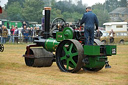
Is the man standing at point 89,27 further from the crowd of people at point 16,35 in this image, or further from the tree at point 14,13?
the tree at point 14,13

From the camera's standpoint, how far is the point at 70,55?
379 inches

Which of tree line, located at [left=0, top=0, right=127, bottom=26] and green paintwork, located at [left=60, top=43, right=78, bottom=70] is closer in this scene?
green paintwork, located at [left=60, top=43, right=78, bottom=70]

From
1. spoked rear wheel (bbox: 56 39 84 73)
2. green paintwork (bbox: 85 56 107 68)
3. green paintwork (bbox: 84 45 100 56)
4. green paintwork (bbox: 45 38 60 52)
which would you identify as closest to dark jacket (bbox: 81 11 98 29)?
spoked rear wheel (bbox: 56 39 84 73)

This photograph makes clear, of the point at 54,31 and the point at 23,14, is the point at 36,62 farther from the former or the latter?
the point at 23,14

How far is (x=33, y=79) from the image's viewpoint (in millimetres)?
8078

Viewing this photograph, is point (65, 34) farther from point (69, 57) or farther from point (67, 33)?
point (69, 57)

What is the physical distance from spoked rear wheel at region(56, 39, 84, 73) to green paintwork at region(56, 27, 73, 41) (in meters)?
0.30

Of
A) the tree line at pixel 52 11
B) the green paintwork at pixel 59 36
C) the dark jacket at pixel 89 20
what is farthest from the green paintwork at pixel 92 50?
the tree line at pixel 52 11

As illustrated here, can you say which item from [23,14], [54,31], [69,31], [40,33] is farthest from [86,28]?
[23,14]

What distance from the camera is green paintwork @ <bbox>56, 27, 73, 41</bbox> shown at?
9.99 m

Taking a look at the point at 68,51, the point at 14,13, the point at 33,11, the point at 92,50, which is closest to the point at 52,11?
the point at 33,11

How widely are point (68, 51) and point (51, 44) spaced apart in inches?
50.1

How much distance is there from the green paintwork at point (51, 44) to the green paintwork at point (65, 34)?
28 centimetres

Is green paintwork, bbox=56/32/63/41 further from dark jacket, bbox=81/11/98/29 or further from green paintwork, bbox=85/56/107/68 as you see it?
green paintwork, bbox=85/56/107/68
